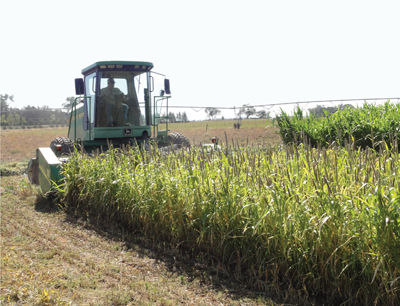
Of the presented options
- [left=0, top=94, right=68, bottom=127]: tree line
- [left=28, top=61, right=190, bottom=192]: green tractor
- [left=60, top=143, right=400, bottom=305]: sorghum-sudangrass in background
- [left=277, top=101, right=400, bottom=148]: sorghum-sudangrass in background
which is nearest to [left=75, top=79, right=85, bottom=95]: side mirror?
[left=28, top=61, right=190, bottom=192]: green tractor

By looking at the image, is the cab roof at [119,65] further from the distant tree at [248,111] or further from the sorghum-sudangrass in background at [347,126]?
the distant tree at [248,111]

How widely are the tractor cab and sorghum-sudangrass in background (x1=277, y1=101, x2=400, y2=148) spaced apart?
2.99 m

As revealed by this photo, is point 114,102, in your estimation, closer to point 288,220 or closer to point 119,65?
point 119,65

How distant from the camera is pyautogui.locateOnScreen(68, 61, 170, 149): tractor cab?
922 centimetres

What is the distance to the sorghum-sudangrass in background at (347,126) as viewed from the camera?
6746 mm

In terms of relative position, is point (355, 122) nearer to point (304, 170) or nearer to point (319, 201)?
point (304, 170)

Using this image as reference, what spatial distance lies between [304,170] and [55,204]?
402 centimetres

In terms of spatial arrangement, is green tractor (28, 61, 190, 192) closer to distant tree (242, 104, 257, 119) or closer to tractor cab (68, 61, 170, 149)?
tractor cab (68, 61, 170, 149)

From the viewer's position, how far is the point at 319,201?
3.19m

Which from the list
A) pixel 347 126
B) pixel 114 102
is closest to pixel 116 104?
pixel 114 102

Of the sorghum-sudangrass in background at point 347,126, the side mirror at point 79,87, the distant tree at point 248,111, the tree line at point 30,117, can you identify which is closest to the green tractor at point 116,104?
the side mirror at point 79,87

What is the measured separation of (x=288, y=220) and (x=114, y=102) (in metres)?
6.86

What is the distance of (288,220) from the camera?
10.6 ft

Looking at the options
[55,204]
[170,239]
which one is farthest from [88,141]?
[170,239]
